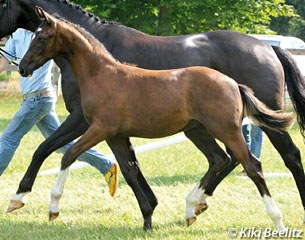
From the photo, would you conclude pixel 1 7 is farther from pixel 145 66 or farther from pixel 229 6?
pixel 229 6

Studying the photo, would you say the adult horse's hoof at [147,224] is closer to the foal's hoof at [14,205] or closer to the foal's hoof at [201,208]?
the foal's hoof at [201,208]

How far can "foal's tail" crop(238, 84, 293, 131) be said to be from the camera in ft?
19.4

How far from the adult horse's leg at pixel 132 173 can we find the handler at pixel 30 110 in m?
0.82

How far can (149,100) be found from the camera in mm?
5930

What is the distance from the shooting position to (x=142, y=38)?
708 centimetres

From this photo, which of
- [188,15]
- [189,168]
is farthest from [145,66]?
[188,15]

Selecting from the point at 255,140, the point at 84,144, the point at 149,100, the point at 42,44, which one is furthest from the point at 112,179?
the point at 255,140

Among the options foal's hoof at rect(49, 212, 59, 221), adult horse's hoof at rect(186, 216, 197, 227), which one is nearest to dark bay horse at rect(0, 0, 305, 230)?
adult horse's hoof at rect(186, 216, 197, 227)

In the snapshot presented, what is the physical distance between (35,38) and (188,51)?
1709mm

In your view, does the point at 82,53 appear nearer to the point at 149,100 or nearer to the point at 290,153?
the point at 149,100

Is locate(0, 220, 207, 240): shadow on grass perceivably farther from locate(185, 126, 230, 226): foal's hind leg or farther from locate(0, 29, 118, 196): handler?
locate(0, 29, 118, 196): handler

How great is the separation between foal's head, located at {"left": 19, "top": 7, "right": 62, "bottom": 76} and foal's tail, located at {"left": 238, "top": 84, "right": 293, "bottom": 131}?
166cm

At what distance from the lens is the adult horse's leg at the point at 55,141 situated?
6727 mm

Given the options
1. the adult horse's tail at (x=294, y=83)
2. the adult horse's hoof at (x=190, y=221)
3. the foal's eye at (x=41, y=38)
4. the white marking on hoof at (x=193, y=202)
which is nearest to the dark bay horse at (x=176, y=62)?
the adult horse's tail at (x=294, y=83)
